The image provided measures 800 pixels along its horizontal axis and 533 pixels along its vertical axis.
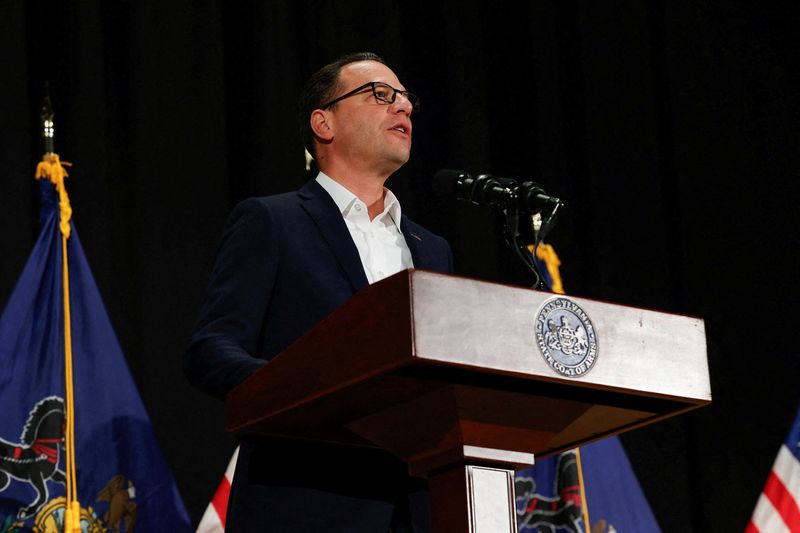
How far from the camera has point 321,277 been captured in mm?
1567

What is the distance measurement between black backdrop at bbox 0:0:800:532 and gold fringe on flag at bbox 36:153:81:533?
0.25 metres

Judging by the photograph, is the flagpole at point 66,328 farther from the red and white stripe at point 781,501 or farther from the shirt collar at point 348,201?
the red and white stripe at point 781,501

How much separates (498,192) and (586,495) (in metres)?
1.65

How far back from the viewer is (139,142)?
9.75ft

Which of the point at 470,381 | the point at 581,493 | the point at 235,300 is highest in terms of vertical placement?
the point at 235,300

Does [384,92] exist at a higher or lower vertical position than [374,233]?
higher

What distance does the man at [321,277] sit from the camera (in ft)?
4.60

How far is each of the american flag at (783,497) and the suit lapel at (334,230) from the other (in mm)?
1707

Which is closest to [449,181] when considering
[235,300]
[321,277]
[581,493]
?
[321,277]

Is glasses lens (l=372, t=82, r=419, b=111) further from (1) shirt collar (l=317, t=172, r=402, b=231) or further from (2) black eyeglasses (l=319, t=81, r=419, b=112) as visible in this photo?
(1) shirt collar (l=317, t=172, r=402, b=231)

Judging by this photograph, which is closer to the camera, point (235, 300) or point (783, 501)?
point (235, 300)

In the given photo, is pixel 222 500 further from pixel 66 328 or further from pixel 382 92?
pixel 382 92

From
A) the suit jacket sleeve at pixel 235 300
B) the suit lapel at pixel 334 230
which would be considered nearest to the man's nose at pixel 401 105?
the suit lapel at pixel 334 230

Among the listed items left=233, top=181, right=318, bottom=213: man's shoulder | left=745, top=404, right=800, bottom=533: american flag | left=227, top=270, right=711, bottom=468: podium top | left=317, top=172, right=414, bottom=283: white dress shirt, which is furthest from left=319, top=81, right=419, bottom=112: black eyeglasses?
left=745, top=404, right=800, bottom=533: american flag
